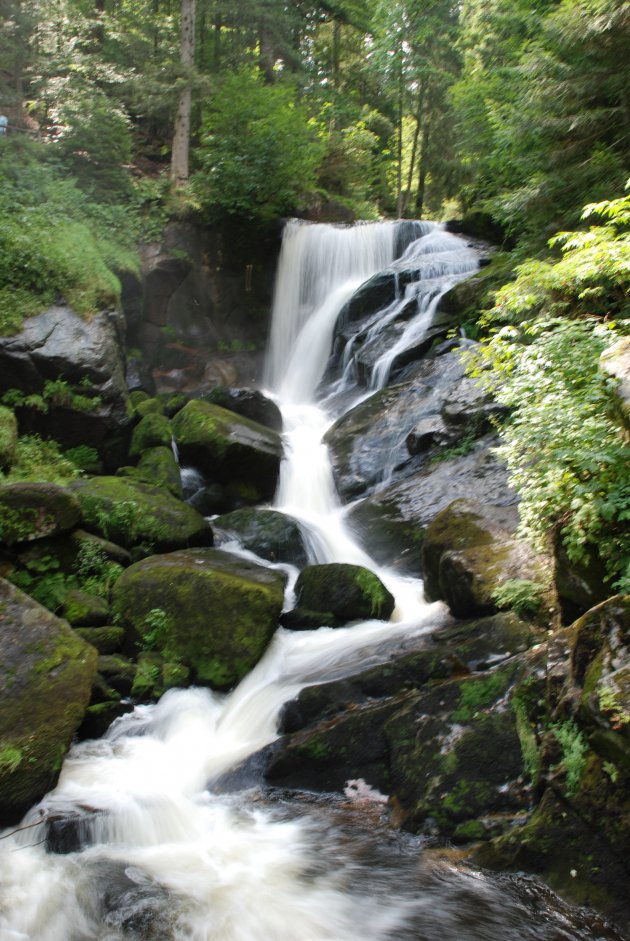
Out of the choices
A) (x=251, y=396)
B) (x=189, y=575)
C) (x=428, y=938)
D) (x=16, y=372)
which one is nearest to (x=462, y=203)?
(x=251, y=396)

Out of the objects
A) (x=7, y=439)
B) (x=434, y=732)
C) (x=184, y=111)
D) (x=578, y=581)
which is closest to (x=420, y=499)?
(x=578, y=581)

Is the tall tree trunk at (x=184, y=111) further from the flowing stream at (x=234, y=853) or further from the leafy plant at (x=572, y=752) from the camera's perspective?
the leafy plant at (x=572, y=752)

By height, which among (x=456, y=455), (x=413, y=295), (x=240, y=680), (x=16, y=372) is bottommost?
(x=240, y=680)

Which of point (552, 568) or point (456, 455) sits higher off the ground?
point (456, 455)

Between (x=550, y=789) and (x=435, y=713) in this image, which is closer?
(x=550, y=789)

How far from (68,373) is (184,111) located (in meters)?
10.8

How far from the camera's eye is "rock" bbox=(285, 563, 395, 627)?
751 cm

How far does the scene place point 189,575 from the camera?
7203 millimetres

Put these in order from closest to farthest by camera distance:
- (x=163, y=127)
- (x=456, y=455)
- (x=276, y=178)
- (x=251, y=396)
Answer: (x=456, y=455) → (x=251, y=396) → (x=276, y=178) → (x=163, y=127)

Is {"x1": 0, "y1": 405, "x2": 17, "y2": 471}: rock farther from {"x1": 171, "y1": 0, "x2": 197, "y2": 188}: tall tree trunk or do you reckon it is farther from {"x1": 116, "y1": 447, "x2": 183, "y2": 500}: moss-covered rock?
{"x1": 171, "y1": 0, "x2": 197, "y2": 188}: tall tree trunk

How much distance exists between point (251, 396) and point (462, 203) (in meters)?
15.2

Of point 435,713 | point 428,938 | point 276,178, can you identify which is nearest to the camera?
point 428,938

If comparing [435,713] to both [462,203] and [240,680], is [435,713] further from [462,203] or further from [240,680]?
[462,203]

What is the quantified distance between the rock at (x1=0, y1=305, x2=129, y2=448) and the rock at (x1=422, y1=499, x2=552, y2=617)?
619 centimetres
